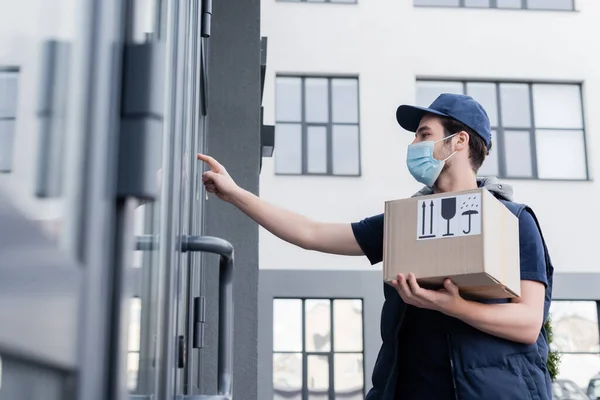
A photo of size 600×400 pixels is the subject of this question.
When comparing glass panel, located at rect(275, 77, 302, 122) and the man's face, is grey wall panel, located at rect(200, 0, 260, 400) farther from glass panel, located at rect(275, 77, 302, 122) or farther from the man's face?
glass panel, located at rect(275, 77, 302, 122)

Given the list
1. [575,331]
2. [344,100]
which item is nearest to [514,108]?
[344,100]

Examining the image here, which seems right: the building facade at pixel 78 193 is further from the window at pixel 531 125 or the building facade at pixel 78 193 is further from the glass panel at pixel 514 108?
the glass panel at pixel 514 108

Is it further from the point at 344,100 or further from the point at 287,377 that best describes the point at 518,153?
the point at 287,377

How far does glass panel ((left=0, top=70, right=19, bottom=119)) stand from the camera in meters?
0.45

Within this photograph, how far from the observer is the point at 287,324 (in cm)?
1260

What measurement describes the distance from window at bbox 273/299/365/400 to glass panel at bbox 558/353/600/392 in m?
3.21

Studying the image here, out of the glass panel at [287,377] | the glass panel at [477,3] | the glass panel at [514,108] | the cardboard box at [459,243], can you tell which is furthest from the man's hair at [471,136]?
the glass panel at [477,3]

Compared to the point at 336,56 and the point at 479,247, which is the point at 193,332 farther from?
the point at 336,56

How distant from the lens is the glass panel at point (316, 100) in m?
13.5

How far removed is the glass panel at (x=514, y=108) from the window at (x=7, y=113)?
13.8 m

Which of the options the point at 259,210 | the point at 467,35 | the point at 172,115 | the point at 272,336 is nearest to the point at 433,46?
the point at 467,35

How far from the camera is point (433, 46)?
45.0 ft

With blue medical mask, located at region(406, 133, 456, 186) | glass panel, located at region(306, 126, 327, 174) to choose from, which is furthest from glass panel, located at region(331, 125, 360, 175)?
blue medical mask, located at region(406, 133, 456, 186)

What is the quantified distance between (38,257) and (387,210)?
156 cm
